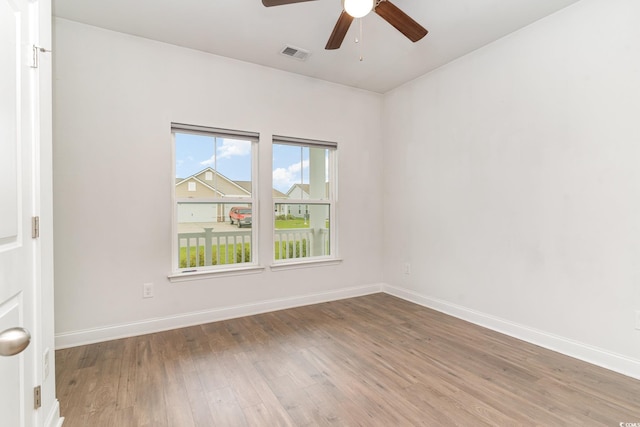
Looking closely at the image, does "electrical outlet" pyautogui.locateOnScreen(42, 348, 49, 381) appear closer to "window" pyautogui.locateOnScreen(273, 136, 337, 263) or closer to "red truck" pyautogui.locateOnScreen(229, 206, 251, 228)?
"red truck" pyautogui.locateOnScreen(229, 206, 251, 228)

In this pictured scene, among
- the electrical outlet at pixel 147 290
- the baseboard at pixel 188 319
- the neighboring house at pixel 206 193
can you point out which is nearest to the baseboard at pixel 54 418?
the baseboard at pixel 188 319

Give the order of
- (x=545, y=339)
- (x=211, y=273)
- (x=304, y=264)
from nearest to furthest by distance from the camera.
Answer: (x=545, y=339) < (x=211, y=273) < (x=304, y=264)

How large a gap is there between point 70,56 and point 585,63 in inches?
165

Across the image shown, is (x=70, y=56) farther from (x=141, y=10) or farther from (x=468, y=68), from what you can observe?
(x=468, y=68)

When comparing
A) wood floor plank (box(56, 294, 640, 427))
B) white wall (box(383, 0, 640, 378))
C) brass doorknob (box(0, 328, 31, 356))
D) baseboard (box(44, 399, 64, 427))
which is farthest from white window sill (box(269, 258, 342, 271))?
brass doorknob (box(0, 328, 31, 356))

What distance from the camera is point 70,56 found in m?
2.59

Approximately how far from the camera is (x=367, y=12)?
1.86 meters

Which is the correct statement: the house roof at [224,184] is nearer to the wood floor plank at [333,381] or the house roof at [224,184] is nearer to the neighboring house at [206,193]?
the neighboring house at [206,193]

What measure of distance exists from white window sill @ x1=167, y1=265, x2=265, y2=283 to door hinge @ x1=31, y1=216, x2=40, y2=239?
1.65 metres

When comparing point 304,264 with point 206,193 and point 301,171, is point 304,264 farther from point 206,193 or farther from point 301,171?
point 206,193

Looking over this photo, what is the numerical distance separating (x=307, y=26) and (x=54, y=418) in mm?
3200

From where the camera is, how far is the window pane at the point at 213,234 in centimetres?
317

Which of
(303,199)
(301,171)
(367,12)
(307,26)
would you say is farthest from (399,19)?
(303,199)

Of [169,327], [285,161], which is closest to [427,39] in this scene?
[285,161]
